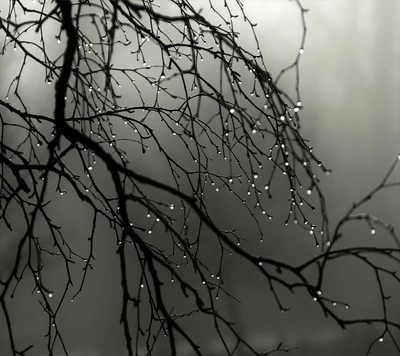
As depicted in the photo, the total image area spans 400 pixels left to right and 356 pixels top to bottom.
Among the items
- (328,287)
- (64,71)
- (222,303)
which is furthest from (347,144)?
(64,71)

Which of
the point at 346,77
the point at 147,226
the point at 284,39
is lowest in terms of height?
the point at 147,226

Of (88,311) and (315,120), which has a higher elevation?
(315,120)

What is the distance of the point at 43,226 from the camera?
2186mm

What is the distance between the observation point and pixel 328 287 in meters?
2.20

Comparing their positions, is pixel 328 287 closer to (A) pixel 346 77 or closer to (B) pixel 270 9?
(A) pixel 346 77

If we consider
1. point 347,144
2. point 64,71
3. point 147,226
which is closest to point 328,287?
point 347,144

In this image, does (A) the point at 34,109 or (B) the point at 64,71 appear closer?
(B) the point at 64,71

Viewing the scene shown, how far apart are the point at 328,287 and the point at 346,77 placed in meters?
0.85

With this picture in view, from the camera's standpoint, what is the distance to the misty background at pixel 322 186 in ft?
7.22

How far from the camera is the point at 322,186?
2.24 metres

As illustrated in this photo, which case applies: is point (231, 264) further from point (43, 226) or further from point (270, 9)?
point (270, 9)

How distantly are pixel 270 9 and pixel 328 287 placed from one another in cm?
114

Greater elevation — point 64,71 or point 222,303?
point 222,303

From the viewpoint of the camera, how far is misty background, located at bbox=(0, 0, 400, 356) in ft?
7.22
